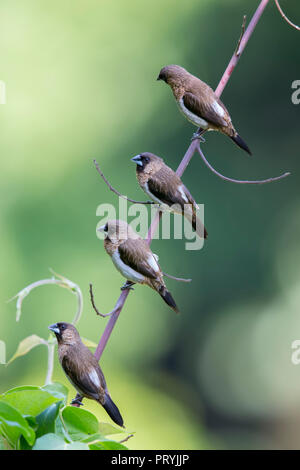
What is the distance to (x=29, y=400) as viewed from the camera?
1.79 feet

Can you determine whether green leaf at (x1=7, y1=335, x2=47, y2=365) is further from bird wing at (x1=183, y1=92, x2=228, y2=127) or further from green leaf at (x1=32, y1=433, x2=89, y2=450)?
bird wing at (x1=183, y1=92, x2=228, y2=127)

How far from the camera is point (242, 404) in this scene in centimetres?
455

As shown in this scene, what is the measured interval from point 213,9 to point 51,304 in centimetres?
218

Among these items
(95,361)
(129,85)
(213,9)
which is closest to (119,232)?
(95,361)

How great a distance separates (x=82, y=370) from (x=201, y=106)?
1.23 ft

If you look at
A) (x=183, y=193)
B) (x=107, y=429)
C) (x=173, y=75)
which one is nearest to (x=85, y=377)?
(x=107, y=429)

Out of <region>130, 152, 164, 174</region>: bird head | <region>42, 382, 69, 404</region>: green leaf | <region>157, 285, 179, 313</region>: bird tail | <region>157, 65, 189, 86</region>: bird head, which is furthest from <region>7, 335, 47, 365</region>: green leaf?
<region>157, 65, 189, 86</region>: bird head

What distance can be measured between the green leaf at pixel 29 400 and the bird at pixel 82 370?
0.40ft

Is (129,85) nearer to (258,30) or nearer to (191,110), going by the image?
(258,30)

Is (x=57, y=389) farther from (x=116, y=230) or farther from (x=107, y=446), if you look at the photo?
(x=116, y=230)

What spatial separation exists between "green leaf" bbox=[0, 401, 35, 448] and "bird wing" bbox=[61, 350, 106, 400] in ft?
0.55

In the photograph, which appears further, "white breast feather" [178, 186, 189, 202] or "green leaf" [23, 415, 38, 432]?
"white breast feather" [178, 186, 189, 202]

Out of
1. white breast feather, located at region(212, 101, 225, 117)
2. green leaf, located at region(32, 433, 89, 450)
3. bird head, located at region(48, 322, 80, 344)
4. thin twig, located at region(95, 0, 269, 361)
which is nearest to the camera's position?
green leaf, located at region(32, 433, 89, 450)

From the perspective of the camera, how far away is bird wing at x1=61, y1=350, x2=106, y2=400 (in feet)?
2.28
